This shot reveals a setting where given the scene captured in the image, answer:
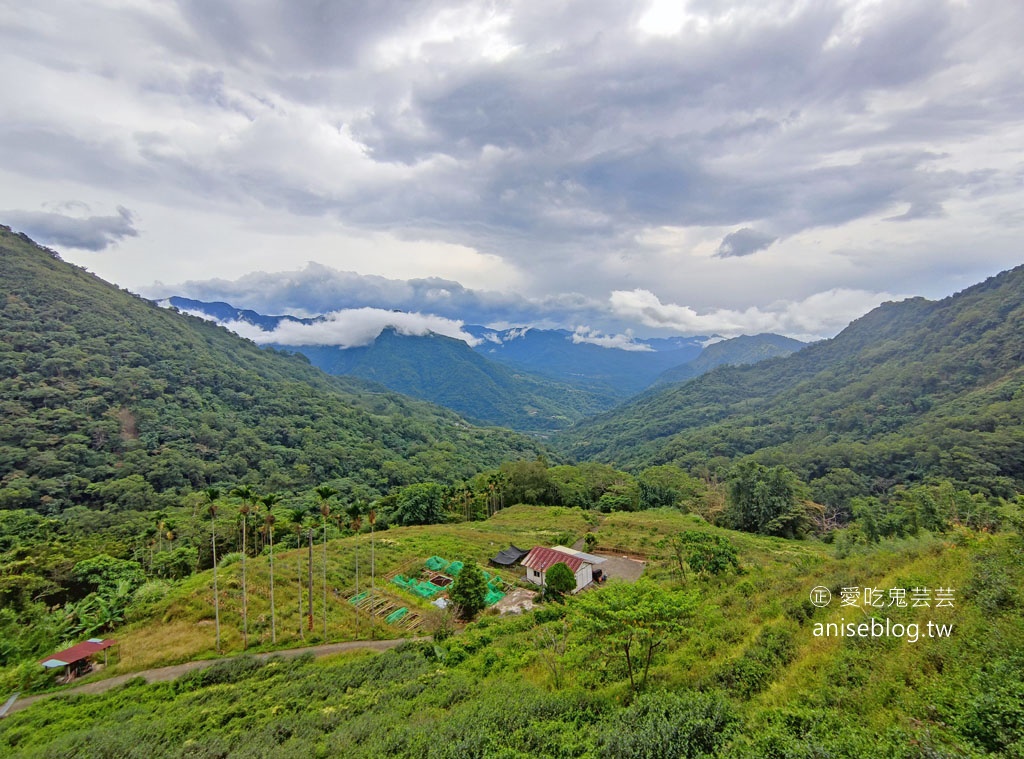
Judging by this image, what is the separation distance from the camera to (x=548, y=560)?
36656 millimetres

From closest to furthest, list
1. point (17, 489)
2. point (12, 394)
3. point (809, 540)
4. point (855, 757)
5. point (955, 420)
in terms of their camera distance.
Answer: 1. point (855, 757)
2. point (809, 540)
3. point (17, 489)
4. point (12, 394)
5. point (955, 420)

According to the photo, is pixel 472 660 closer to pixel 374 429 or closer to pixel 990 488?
pixel 990 488

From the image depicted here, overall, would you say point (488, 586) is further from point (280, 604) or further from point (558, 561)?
point (280, 604)

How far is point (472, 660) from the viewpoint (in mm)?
19406

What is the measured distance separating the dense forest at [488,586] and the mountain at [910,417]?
1051 millimetres

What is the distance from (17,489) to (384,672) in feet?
268

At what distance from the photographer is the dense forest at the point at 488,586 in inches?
367

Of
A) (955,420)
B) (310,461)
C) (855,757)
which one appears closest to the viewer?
(855,757)

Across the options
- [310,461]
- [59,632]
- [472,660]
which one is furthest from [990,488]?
[310,461]

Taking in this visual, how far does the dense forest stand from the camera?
30.6 ft

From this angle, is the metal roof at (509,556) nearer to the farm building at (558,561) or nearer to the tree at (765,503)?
the farm building at (558,561)

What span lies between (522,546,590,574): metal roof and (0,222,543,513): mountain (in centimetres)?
6473

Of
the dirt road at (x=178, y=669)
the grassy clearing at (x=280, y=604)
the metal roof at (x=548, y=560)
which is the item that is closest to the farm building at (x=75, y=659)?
the dirt road at (x=178, y=669)

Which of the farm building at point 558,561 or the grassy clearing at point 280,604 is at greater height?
the grassy clearing at point 280,604
